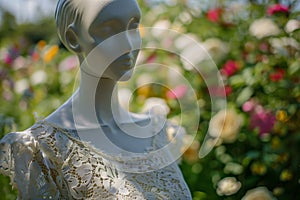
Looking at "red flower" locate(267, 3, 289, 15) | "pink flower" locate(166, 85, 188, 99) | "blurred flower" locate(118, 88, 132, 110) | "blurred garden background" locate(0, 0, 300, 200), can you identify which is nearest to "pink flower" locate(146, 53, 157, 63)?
"blurred garden background" locate(0, 0, 300, 200)

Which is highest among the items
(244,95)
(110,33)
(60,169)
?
(110,33)

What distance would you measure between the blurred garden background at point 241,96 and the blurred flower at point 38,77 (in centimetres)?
54

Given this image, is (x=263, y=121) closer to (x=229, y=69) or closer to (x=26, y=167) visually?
(x=229, y=69)

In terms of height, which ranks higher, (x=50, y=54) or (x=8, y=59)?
(x=50, y=54)

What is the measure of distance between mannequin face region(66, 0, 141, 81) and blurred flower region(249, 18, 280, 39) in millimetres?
1698

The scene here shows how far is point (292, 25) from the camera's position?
10.6ft

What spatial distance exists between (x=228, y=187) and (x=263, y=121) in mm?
482

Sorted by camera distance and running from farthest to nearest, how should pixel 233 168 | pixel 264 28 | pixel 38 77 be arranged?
pixel 38 77
pixel 264 28
pixel 233 168

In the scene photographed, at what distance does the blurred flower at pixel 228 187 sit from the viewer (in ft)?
9.04

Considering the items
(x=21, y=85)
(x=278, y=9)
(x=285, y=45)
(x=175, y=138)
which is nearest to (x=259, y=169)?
(x=285, y=45)

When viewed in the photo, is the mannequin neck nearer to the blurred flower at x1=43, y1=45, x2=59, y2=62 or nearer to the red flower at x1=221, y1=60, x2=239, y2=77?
the red flower at x1=221, y1=60, x2=239, y2=77

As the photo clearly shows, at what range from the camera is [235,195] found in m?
2.89

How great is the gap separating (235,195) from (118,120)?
4.05 ft

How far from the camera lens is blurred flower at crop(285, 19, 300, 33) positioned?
3.22 m
